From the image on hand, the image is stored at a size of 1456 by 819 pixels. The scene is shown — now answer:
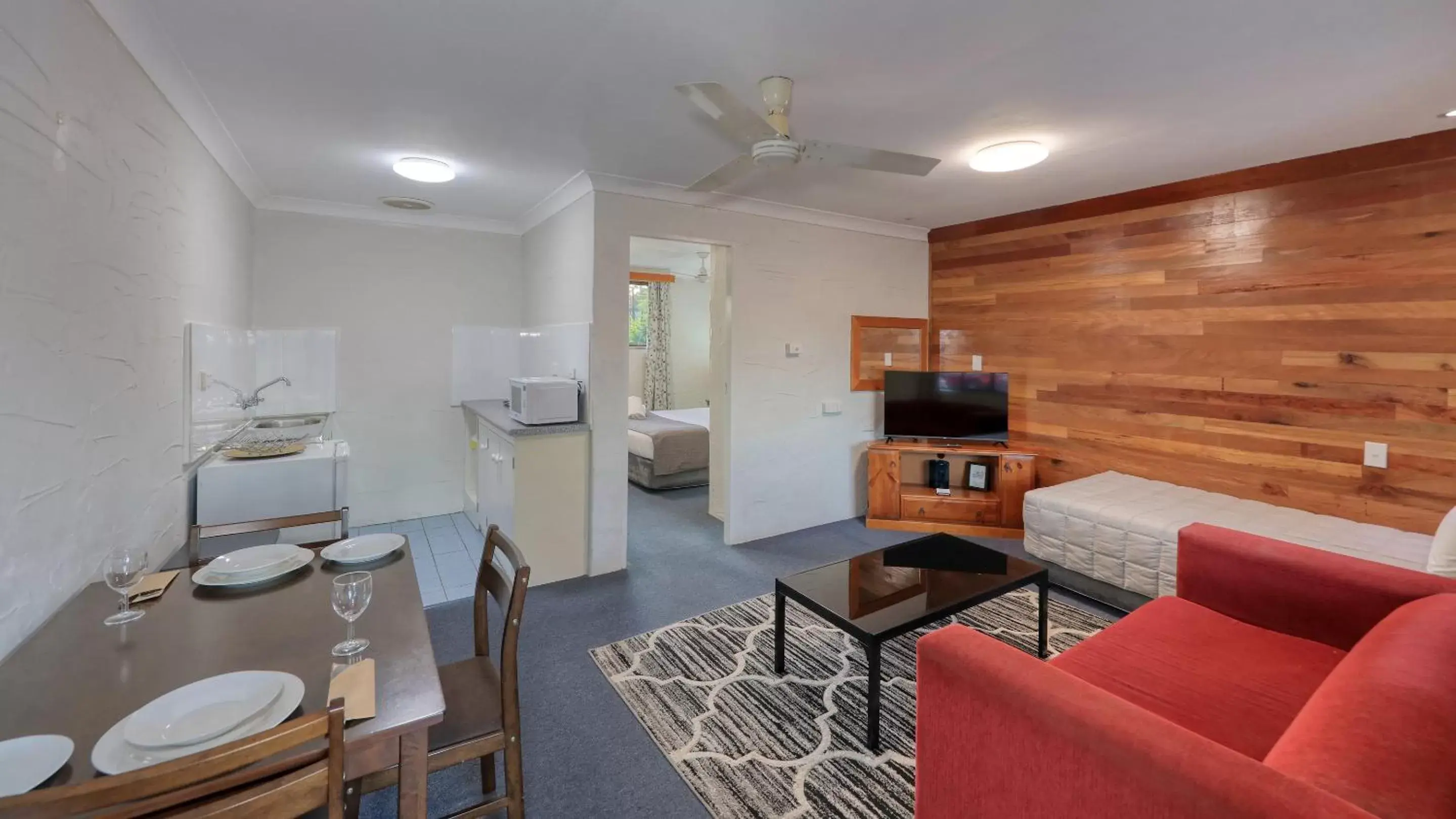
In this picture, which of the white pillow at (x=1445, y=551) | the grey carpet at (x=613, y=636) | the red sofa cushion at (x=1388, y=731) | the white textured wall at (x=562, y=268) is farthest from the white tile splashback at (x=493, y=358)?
the white pillow at (x=1445, y=551)

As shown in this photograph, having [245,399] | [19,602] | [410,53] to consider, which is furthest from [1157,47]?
[245,399]

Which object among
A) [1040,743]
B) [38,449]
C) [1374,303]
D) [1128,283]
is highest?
[1128,283]

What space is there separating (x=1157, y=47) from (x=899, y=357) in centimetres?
303

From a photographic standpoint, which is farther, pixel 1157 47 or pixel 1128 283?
pixel 1128 283

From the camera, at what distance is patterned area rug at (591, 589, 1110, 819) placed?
188cm

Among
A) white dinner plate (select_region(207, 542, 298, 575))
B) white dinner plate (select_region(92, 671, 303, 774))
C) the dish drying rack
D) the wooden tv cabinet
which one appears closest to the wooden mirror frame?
the wooden tv cabinet

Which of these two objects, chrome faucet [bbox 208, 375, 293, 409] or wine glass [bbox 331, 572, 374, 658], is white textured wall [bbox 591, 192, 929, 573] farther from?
wine glass [bbox 331, 572, 374, 658]

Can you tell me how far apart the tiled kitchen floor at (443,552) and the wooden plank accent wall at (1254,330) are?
398cm

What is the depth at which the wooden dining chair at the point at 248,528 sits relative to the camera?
194 cm

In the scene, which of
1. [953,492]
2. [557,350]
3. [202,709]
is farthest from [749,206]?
[202,709]

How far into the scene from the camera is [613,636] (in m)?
2.88

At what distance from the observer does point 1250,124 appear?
265cm

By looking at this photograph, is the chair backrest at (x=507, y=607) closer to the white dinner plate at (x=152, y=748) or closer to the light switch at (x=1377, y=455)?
the white dinner plate at (x=152, y=748)

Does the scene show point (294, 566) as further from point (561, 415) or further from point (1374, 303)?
point (1374, 303)
